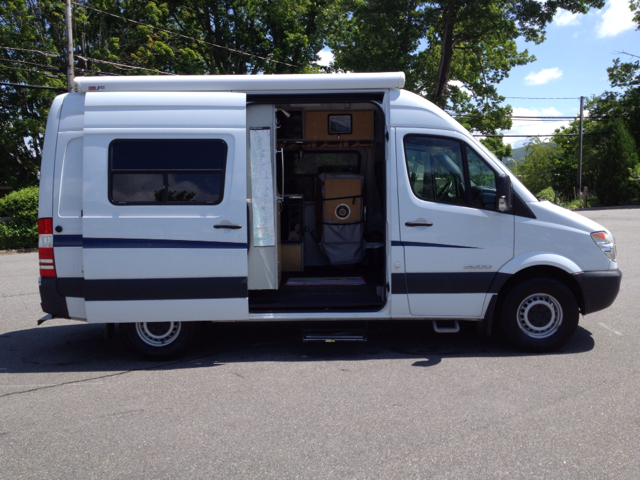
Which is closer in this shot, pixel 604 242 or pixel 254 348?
pixel 604 242

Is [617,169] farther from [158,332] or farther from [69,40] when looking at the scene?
[158,332]

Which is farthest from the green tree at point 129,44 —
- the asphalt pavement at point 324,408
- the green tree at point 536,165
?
the green tree at point 536,165

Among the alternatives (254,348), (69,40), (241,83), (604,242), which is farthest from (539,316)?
(69,40)

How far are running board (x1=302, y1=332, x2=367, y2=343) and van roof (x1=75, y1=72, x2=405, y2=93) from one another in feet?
8.10

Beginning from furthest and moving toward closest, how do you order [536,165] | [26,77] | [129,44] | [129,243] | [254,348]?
[536,165] → [129,44] → [26,77] → [254,348] → [129,243]

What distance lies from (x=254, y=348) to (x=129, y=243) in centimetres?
173

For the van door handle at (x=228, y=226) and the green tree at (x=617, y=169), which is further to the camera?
the green tree at (x=617, y=169)

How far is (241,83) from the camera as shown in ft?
18.2

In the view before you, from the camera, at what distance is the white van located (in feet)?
17.7

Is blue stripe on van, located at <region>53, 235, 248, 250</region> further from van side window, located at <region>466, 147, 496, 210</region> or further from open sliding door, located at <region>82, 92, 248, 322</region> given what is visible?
van side window, located at <region>466, 147, 496, 210</region>

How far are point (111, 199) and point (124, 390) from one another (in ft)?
5.89

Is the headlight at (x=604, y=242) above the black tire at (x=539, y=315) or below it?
above

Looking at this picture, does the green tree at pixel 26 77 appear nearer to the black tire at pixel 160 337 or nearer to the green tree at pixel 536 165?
the black tire at pixel 160 337

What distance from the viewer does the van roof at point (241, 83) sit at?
5.49m
